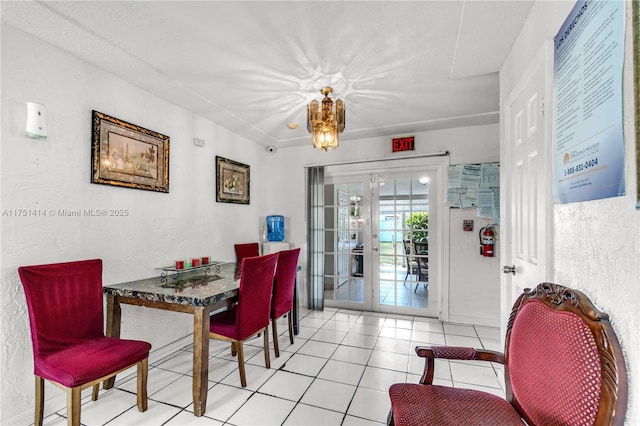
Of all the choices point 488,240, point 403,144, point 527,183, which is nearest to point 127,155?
point 527,183

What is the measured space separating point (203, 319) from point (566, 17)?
251cm

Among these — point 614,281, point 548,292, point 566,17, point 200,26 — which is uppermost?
point 200,26

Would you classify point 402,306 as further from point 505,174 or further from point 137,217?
point 137,217

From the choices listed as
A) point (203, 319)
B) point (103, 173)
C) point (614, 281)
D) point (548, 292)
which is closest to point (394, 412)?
point (548, 292)

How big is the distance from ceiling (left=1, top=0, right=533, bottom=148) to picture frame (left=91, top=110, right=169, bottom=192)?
0.42 m

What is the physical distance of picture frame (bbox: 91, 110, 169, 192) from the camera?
2.24m

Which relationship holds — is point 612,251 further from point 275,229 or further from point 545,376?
point 275,229

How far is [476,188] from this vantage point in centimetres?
356

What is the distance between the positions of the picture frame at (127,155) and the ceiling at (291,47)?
0.42 metres

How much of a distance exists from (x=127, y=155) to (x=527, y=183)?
297cm

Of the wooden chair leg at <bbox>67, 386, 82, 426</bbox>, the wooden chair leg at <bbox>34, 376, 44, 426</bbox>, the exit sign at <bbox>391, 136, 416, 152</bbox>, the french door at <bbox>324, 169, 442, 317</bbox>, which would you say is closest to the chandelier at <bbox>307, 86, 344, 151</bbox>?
the exit sign at <bbox>391, 136, 416, 152</bbox>

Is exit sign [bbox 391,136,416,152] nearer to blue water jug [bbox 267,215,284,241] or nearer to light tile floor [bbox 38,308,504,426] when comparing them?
blue water jug [bbox 267,215,284,241]

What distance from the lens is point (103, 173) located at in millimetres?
2266

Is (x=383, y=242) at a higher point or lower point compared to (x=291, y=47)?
lower
